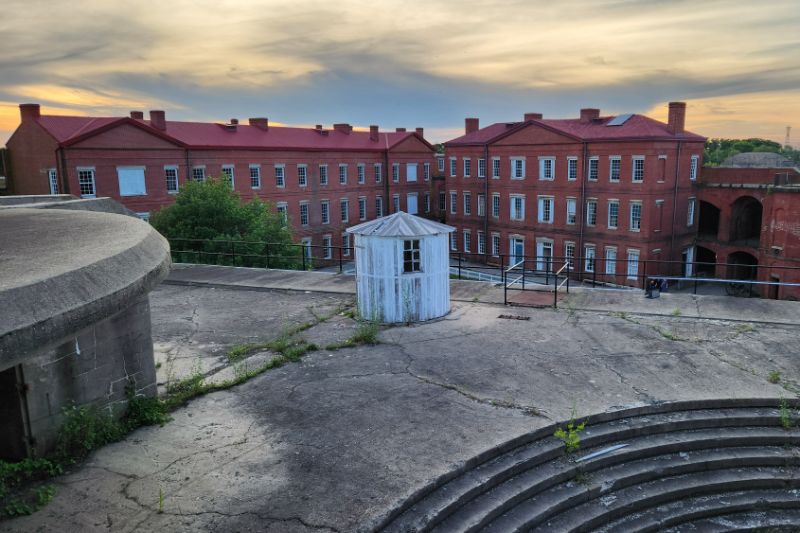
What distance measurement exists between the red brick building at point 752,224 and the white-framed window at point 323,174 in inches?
1095

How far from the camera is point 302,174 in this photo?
4516 cm

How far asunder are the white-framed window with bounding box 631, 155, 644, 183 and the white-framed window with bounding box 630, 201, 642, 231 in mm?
1481

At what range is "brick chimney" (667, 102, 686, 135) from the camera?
36125mm

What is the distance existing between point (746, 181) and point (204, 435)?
41.0 metres

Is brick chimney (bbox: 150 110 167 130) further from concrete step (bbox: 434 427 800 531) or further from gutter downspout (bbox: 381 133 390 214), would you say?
concrete step (bbox: 434 427 800 531)

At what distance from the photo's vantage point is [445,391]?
872 centimetres

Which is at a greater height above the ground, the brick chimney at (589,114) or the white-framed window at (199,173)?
the brick chimney at (589,114)

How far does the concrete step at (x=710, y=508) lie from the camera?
715cm

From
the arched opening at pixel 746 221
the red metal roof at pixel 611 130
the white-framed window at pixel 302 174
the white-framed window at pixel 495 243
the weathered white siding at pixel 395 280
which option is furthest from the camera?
the white-framed window at pixel 495 243

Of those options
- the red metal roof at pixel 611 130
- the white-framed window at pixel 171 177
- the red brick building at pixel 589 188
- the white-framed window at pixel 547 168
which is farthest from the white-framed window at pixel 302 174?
the white-framed window at pixel 547 168

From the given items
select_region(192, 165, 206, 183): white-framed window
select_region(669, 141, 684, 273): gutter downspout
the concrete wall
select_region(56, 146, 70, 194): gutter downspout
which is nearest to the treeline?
select_region(669, 141, 684, 273): gutter downspout

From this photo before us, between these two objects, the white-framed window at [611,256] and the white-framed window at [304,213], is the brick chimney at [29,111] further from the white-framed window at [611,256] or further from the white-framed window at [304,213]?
the white-framed window at [611,256]

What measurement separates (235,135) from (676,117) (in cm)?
2998

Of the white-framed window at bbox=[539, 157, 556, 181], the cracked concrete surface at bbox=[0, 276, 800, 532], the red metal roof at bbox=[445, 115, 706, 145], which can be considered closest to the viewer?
the cracked concrete surface at bbox=[0, 276, 800, 532]
